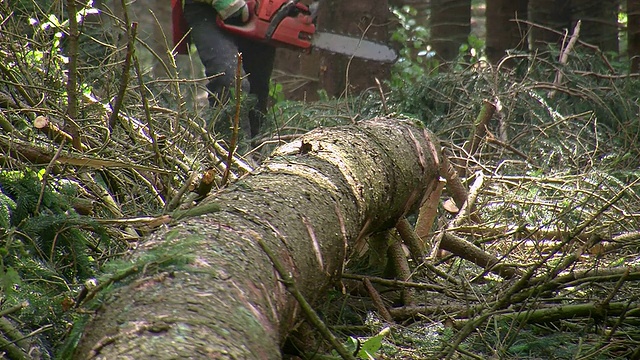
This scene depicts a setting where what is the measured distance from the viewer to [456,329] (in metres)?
2.89

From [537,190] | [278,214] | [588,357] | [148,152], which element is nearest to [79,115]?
[148,152]

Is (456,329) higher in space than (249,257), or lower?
lower

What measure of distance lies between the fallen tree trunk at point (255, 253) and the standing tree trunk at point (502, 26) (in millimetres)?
7341

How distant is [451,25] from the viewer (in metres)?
11.9

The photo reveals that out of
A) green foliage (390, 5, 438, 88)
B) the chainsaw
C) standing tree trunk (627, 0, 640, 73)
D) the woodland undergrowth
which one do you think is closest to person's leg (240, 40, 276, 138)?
the chainsaw

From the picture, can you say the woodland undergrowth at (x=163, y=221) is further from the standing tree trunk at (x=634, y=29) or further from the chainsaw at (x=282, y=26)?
the standing tree trunk at (x=634, y=29)

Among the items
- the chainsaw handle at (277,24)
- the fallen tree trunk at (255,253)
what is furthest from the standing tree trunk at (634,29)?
the fallen tree trunk at (255,253)

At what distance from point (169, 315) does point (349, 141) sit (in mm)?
1653

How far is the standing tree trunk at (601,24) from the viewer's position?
34.3 ft

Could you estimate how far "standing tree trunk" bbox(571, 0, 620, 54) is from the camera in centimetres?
1045

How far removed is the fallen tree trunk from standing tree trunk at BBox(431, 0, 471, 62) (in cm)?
889

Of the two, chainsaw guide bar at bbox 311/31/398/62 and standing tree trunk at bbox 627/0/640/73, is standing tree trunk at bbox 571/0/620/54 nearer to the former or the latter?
standing tree trunk at bbox 627/0/640/73

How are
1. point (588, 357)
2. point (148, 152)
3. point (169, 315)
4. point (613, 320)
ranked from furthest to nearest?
point (148, 152)
point (613, 320)
point (588, 357)
point (169, 315)

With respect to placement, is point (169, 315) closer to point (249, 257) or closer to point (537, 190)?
point (249, 257)
